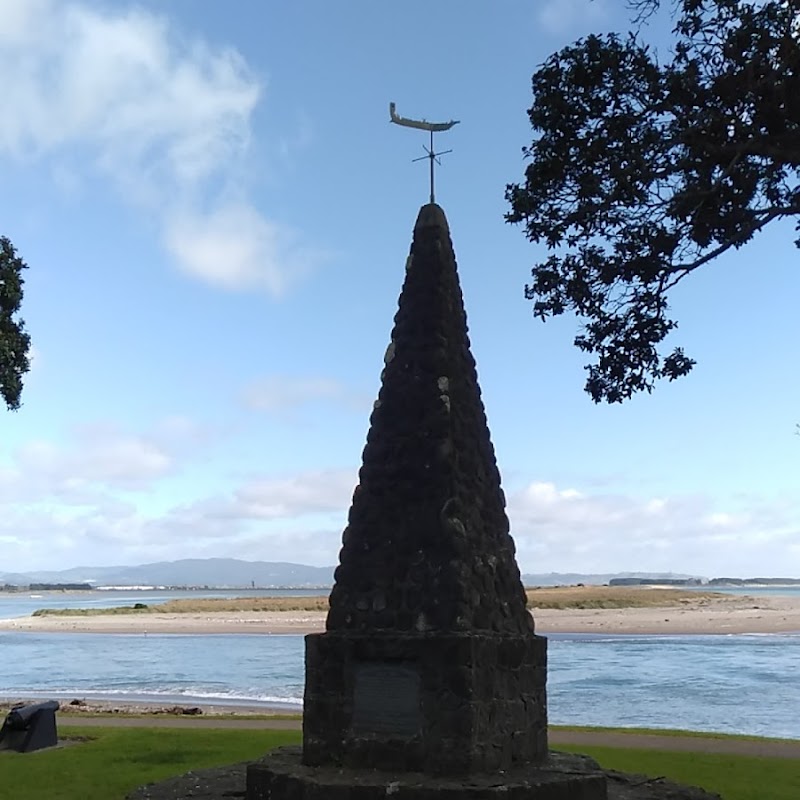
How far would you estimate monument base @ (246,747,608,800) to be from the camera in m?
7.68

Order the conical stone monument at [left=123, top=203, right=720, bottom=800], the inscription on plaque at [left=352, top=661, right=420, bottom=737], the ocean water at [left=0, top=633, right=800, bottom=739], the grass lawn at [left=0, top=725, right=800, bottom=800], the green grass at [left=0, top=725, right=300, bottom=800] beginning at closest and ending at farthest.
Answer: the conical stone monument at [left=123, top=203, right=720, bottom=800]
the inscription on plaque at [left=352, top=661, right=420, bottom=737]
the grass lawn at [left=0, top=725, right=800, bottom=800]
the green grass at [left=0, top=725, right=300, bottom=800]
the ocean water at [left=0, top=633, right=800, bottom=739]

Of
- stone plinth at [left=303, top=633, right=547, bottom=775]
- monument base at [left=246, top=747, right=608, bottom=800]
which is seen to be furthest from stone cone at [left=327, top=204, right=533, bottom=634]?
monument base at [left=246, top=747, right=608, bottom=800]

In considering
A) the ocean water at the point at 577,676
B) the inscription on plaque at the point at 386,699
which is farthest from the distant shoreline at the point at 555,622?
the inscription on plaque at the point at 386,699

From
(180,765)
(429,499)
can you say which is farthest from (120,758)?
(429,499)

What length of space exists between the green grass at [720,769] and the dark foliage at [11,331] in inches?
377

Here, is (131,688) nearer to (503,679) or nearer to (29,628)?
(503,679)

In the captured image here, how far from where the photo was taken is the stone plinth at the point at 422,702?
809 centimetres

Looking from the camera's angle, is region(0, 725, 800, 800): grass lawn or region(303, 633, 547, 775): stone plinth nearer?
region(303, 633, 547, 775): stone plinth

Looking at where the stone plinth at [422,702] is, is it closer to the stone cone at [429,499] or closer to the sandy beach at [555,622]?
the stone cone at [429,499]

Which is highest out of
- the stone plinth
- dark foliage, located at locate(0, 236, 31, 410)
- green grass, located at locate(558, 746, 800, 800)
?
dark foliage, located at locate(0, 236, 31, 410)

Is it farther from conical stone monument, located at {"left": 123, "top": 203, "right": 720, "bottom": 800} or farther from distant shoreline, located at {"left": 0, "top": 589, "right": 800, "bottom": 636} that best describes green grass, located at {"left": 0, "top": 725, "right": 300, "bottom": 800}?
distant shoreline, located at {"left": 0, "top": 589, "right": 800, "bottom": 636}

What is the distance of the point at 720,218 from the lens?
450 inches

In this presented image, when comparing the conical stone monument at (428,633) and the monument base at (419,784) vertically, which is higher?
the conical stone monument at (428,633)

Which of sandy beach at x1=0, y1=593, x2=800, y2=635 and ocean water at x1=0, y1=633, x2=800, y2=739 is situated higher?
sandy beach at x1=0, y1=593, x2=800, y2=635
